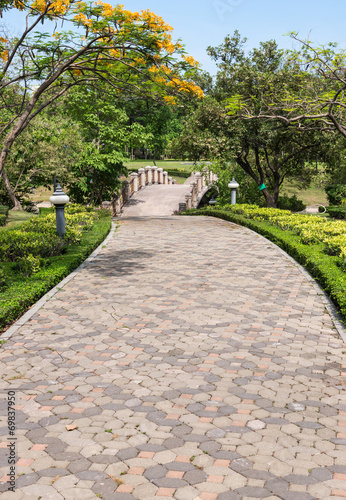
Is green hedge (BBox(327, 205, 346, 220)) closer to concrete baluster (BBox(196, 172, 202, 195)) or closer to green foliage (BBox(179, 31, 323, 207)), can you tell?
green foliage (BBox(179, 31, 323, 207))

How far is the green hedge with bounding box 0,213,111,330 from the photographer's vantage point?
8.44 m

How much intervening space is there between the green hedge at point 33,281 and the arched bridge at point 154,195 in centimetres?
2175

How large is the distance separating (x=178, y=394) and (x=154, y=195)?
35763 millimetres

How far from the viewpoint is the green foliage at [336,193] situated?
34.7 metres

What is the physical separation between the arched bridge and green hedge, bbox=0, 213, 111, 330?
21754mm

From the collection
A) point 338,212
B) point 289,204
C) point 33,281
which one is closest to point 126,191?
point 289,204

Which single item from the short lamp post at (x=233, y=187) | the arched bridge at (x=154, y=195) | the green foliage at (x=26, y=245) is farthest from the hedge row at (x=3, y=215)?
the arched bridge at (x=154, y=195)

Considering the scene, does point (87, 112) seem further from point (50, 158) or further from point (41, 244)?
point (41, 244)

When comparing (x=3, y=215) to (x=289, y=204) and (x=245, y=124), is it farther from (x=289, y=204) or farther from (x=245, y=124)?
(x=289, y=204)

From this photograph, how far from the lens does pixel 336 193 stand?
3494 cm

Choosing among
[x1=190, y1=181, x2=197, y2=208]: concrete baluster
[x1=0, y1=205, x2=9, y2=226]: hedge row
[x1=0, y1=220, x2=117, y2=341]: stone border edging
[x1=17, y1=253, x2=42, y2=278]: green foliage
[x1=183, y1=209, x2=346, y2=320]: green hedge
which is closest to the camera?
[x1=0, y1=220, x2=117, y2=341]: stone border edging

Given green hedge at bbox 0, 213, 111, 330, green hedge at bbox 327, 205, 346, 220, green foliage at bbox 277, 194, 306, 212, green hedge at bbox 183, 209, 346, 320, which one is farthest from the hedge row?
green foliage at bbox 277, 194, 306, 212

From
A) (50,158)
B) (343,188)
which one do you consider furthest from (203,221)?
(343,188)

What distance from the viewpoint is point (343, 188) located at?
3475 centimetres
